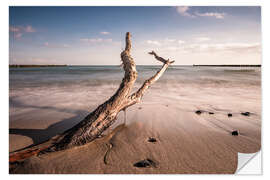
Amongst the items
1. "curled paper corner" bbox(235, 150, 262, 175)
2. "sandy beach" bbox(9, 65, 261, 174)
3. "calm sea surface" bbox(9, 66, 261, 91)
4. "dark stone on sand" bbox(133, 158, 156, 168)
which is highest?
"calm sea surface" bbox(9, 66, 261, 91)

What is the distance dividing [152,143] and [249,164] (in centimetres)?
174

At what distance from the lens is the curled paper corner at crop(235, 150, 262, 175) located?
7.63 feet

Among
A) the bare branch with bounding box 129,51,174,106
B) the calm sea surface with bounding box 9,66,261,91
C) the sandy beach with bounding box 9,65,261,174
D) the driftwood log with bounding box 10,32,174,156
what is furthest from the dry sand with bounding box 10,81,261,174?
the calm sea surface with bounding box 9,66,261,91

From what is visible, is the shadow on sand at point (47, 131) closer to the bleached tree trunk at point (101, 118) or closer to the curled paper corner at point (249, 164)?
→ the bleached tree trunk at point (101, 118)

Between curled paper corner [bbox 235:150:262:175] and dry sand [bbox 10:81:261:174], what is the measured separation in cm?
9

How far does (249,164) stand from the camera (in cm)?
244

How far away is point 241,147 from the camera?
2.66m

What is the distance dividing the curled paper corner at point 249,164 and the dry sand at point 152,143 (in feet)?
0.28

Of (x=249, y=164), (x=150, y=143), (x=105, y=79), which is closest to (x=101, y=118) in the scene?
(x=150, y=143)

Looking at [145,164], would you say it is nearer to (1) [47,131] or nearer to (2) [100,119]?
(2) [100,119]

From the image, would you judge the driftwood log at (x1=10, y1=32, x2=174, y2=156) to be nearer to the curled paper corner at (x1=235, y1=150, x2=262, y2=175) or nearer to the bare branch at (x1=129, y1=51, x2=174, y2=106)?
the bare branch at (x1=129, y1=51, x2=174, y2=106)
